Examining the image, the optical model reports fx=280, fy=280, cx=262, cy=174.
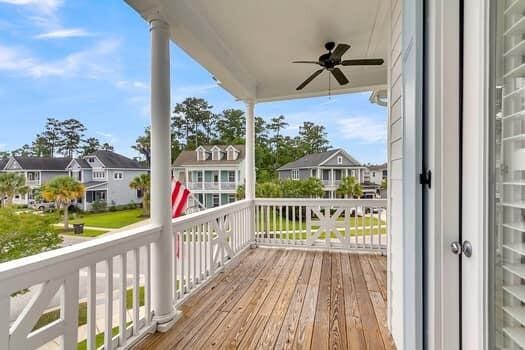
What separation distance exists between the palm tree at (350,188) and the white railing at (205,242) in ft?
5.20

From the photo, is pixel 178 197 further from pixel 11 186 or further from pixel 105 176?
pixel 11 186

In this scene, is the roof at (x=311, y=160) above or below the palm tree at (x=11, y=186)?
above

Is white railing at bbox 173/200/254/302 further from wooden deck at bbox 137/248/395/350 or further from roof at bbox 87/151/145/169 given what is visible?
roof at bbox 87/151/145/169

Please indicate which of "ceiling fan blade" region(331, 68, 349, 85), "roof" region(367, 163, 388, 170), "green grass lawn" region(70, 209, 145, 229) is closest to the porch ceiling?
"ceiling fan blade" region(331, 68, 349, 85)

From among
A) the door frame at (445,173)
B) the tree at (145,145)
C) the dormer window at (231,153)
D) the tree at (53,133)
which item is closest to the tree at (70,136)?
the tree at (53,133)

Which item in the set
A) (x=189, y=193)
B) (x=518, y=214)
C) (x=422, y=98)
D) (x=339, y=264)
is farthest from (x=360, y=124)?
(x=518, y=214)

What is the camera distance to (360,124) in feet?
14.5

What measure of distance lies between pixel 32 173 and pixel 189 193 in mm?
1617

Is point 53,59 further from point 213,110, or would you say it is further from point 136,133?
point 213,110

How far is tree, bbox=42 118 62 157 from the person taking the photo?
1470mm

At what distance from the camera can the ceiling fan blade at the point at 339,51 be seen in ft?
9.32

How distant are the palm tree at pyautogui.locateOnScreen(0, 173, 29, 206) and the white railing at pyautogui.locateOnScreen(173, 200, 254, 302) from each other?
1290 millimetres

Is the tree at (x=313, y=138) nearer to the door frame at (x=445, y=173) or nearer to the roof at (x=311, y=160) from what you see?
the roof at (x=311, y=160)

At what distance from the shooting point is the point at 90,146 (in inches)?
66.4
